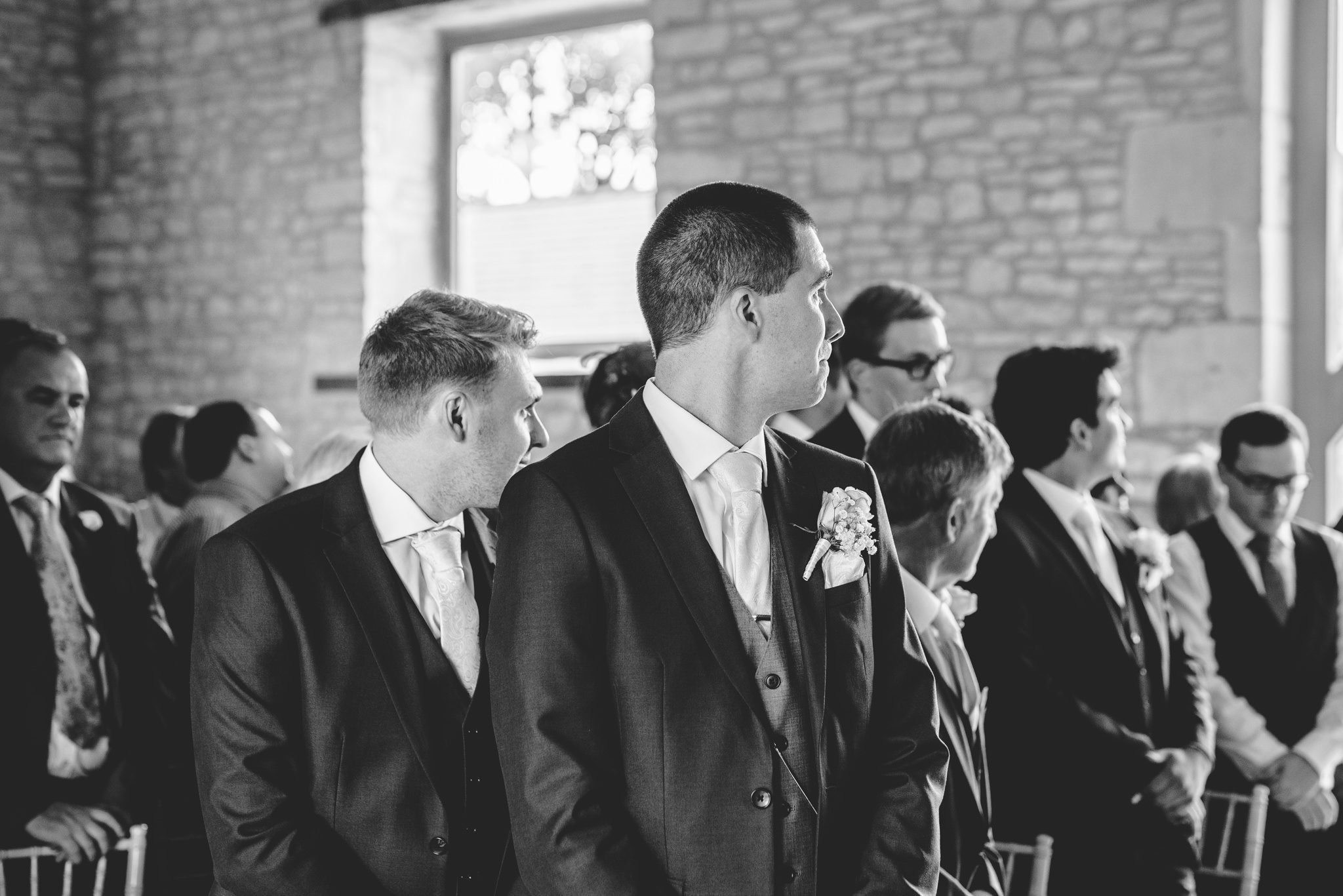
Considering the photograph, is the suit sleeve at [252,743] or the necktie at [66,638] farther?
the necktie at [66,638]

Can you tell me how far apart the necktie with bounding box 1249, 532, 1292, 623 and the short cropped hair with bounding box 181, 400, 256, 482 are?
3135mm

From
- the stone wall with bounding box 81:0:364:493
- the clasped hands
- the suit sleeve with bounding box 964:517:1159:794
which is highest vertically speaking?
the stone wall with bounding box 81:0:364:493

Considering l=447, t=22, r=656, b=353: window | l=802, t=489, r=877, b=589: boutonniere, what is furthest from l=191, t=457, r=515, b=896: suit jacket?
l=447, t=22, r=656, b=353: window

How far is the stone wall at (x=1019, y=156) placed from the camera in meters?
6.21

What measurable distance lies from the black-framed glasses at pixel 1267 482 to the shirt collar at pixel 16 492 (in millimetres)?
3120

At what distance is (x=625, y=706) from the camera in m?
1.69

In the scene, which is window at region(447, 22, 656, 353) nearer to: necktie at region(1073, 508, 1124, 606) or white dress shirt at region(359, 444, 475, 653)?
necktie at region(1073, 508, 1124, 606)

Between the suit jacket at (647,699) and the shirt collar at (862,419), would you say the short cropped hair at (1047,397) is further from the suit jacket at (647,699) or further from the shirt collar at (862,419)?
the suit jacket at (647,699)

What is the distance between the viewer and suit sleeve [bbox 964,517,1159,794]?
299cm

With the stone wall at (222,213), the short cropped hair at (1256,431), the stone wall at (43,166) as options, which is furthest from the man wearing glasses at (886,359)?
the stone wall at (43,166)

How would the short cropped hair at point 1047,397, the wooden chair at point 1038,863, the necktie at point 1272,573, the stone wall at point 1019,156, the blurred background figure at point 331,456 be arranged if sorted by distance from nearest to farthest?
the wooden chair at point 1038,863, the blurred background figure at point 331,456, the short cropped hair at point 1047,397, the necktie at point 1272,573, the stone wall at point 1019,156

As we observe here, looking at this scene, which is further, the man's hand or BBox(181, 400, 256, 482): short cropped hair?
BBox(181, 400, 256, 482): short cropped hair

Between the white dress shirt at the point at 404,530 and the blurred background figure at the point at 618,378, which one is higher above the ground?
the blurred background figure at the point at 618,378

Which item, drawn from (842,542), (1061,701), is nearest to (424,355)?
(842,542)
